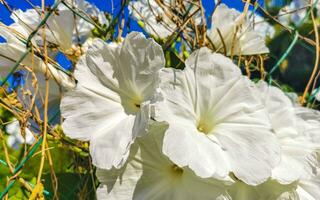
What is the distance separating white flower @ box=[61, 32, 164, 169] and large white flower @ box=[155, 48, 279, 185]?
0.03m

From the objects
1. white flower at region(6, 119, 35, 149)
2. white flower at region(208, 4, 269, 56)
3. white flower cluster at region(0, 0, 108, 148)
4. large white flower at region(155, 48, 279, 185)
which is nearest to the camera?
large white flower at region(155, 48, 279, 185)

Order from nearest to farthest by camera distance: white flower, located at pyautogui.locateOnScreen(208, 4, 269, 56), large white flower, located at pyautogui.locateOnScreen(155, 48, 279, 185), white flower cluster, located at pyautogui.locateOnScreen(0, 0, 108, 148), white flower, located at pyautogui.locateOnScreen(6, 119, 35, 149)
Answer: large white flower, located at pyautogui.locateOnScreen(155, 48, 279, 185), white flower cluster, located at pyautogui.locateOnScreen(0, 0, 108, 148), white flower, located at pyautogui.locateOnScreen(208, 4, 269, 56), white flower, located at pyautogui.locateOnScreen(6, 119, 35, 149)

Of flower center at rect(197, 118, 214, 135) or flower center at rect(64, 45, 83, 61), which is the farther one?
flower center at rect(64, 45, 83, 61)

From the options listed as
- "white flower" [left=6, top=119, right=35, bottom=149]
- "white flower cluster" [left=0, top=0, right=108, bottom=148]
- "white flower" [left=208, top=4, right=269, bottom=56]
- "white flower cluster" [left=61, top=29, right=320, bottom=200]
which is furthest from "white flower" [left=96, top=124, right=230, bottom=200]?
"white flower" [left=6, top=119, right=35, bottom=149]

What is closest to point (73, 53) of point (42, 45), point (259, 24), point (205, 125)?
point (42, 45)

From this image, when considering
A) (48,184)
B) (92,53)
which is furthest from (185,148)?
(48,184)

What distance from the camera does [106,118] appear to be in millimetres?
583

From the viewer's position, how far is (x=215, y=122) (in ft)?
2.00

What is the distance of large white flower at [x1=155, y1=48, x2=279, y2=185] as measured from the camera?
1.75 feet

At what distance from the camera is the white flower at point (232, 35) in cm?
76

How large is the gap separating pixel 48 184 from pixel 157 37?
0.90 ft

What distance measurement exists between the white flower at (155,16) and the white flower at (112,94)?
192 mm

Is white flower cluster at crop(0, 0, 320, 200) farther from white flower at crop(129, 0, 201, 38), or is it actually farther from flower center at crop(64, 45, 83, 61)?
white flower at crop(129, 0, 201, 38)

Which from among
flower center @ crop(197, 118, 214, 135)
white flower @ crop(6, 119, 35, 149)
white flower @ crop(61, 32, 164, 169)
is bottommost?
white flower @ crop(6, 119, 35, 149)
